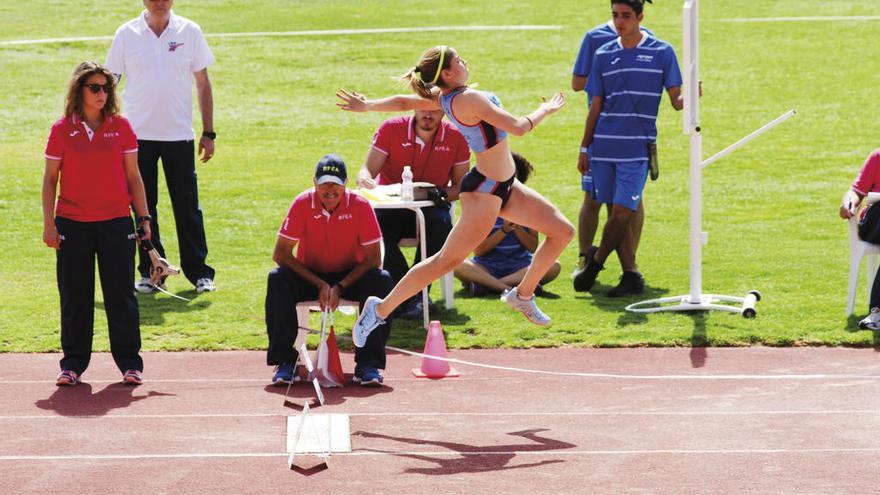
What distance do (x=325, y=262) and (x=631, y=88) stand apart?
345cm

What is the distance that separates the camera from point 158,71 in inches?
498

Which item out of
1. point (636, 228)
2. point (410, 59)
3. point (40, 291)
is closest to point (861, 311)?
point (636, 228)

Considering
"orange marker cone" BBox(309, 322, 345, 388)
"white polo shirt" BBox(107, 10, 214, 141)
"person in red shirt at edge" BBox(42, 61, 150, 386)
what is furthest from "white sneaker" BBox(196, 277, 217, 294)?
"orange marker cone" BBox(309, 322, 345, 388)

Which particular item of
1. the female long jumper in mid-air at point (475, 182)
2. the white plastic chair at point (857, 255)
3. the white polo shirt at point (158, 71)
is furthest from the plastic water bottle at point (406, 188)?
the white plastic chair at point (857, 255)

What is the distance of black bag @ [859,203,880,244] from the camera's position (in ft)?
36.6

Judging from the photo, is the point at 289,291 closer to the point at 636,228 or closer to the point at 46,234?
the point at 46,234

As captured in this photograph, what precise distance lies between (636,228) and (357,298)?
3.58 metres

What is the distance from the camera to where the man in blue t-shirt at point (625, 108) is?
12.2 metres

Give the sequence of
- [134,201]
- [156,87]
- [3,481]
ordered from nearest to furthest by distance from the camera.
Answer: [3,481] → [134,201] → [156,87]

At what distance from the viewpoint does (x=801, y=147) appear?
20.1 m

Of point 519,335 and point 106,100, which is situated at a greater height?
point 106,100

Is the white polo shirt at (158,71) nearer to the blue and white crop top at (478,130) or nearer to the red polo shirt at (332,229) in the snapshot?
the red polo shirt at (332,229)

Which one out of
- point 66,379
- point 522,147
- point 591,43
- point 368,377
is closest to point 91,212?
point 66,379

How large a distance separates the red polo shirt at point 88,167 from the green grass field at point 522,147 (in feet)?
5.34
